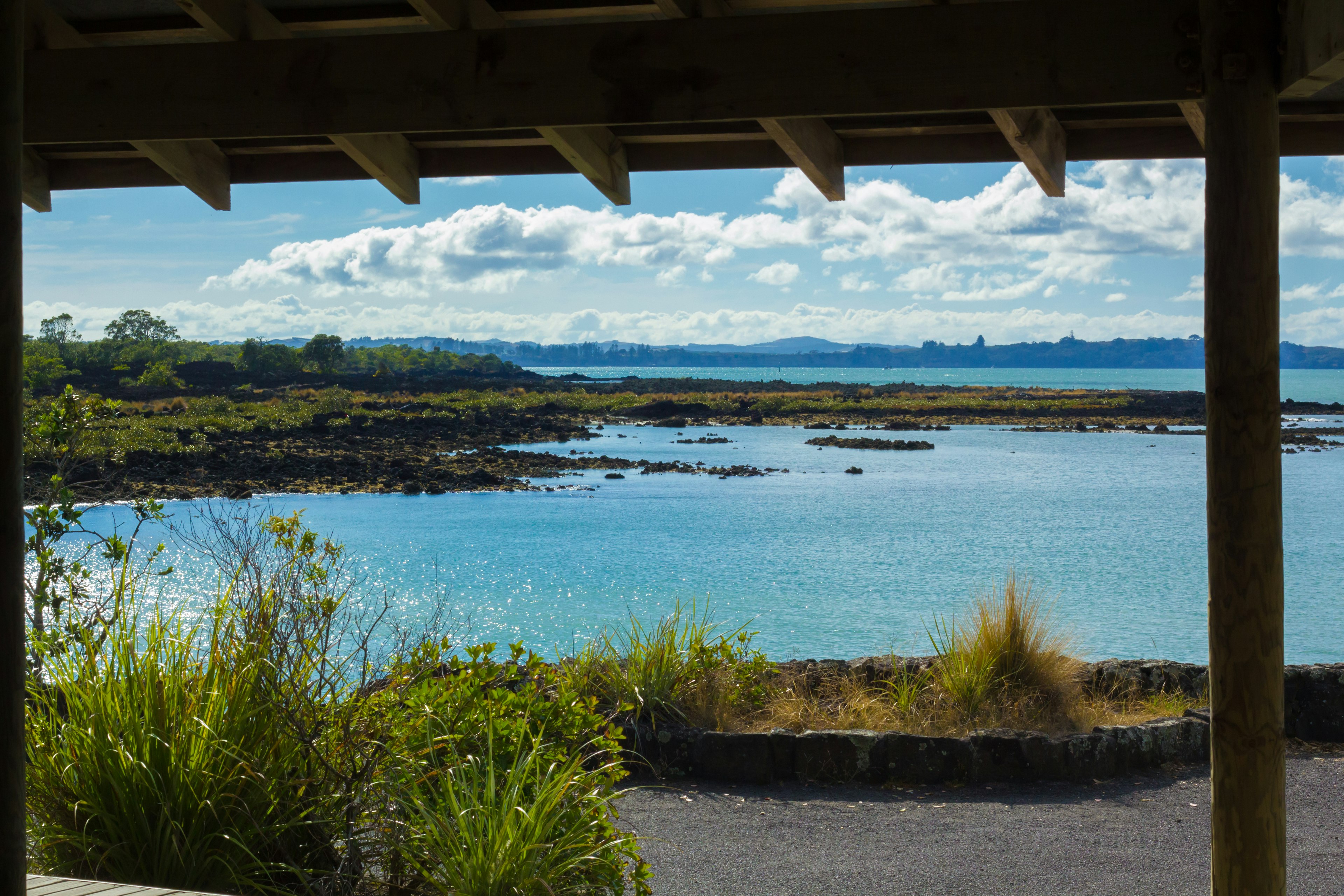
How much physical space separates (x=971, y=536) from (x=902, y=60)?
53.8ft

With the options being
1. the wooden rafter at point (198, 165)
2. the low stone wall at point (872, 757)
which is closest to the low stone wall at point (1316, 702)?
the low stone wall at point (872, 757)

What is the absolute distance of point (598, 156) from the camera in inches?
139

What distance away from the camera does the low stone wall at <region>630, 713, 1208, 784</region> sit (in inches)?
207

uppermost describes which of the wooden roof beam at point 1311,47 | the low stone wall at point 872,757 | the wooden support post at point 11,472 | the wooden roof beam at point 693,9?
the wooden roof beam at point 693,9

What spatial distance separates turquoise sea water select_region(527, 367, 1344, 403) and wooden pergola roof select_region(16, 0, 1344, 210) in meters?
81.9

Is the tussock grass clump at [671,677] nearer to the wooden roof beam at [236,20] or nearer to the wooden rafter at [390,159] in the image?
the wooden rafter at [390,159]

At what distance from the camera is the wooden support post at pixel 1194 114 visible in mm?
3080

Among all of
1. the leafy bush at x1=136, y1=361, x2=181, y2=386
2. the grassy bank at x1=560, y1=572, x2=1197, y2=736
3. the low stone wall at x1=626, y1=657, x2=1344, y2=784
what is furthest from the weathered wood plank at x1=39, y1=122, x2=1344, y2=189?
the leafy bush at x1=136, y1=361, x2=181, y2=386

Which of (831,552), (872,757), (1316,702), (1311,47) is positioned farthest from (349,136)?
(831,552)

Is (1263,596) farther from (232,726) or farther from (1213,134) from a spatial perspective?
(232,726)

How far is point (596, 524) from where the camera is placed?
19188 millimetres

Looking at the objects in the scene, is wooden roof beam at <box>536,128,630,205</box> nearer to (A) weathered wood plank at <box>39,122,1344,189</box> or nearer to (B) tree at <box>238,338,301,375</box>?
(A) weathered wood plank at <box>39,122,1344,189</box>

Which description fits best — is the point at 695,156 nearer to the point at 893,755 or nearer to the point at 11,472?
the point at 11,472

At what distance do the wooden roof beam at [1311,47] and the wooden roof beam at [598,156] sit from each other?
1901 millimetres
